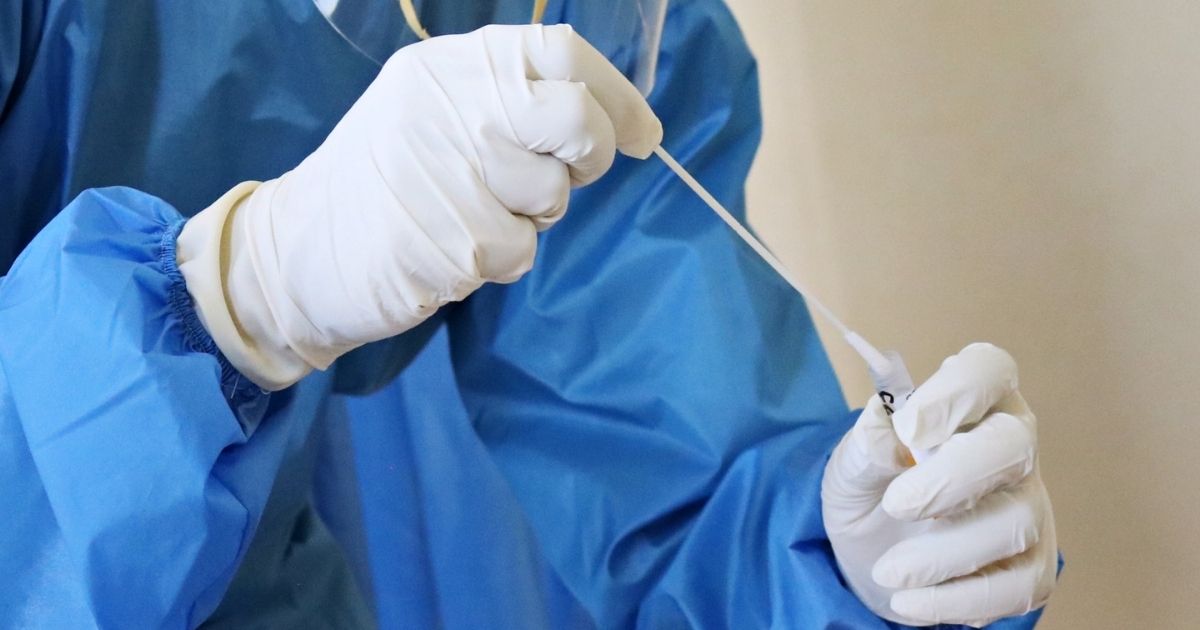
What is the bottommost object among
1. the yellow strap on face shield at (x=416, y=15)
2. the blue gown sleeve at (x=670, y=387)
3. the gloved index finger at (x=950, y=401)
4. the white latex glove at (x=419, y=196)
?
the blue gown sleeve at (x=670, y=387)

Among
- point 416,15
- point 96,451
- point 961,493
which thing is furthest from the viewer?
point 416,15

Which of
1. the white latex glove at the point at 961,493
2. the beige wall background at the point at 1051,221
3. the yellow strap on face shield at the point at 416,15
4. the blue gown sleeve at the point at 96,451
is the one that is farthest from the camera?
the beige wall background at the point at 1051,221

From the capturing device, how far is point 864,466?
625 millimetres

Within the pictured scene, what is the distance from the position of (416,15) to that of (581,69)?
0.25 metres

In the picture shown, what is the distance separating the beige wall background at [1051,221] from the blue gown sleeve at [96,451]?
0.73 meters

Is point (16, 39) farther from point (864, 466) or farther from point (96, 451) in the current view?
point (864, 466)

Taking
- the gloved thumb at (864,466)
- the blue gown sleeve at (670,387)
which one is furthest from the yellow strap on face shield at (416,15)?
the gloved thumb at (864,466)

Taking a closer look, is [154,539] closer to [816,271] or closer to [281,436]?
[281,436]

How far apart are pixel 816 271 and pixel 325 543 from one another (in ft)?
1.96

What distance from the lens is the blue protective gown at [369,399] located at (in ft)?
1.58

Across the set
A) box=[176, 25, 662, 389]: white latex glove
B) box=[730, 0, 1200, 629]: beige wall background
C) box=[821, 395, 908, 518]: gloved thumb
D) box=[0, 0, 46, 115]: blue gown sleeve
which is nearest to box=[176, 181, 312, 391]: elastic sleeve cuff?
box=[176, 25, 662, 389]: white latex glove

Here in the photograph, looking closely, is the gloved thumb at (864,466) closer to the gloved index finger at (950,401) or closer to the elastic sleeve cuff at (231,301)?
the gloved index finger at (950,401)

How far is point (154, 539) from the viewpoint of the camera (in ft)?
1.57

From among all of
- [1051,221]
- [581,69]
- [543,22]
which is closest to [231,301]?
[581,69]
